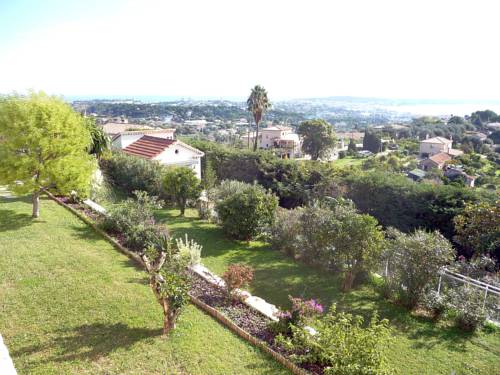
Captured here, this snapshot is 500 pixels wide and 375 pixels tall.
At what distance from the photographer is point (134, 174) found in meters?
20.0

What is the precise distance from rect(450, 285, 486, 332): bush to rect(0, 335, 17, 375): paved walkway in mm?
9029

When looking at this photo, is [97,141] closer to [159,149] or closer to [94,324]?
[159,149]

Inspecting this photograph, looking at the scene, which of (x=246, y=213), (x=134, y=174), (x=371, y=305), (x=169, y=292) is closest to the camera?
(x=169, y=292)

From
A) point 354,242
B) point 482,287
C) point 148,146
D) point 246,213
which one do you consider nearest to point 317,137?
point 148,146

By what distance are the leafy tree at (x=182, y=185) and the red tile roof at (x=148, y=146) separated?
228 inches

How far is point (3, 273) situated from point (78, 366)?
14.2 feet

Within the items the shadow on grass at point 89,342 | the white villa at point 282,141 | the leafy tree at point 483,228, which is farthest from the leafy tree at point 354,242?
the white villa at point 282,141

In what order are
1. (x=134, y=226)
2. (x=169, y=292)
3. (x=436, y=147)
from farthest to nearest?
(x=436, y=147) < (x=134, y=226) < (x=169, y=292)

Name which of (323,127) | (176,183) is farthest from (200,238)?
(323,127)

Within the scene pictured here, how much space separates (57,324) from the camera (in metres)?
7.09

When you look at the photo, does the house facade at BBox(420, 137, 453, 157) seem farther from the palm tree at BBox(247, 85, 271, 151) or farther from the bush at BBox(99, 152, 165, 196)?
the bush at BBox(99, 152, 165, 196)

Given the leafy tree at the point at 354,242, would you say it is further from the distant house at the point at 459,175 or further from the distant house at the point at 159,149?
the distant house at the point at 459,175

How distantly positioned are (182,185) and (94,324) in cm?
1035

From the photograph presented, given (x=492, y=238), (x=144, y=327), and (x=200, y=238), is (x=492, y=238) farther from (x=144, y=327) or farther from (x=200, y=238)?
(x=144, y=327)
